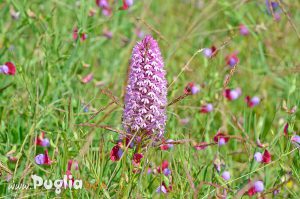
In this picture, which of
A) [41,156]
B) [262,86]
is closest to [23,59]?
[41,156]

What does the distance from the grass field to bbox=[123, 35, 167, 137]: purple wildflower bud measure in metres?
0.06

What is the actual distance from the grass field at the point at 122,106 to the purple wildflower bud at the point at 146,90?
2.5 inches

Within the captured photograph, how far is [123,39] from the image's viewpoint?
3723mm

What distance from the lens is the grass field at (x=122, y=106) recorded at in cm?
207

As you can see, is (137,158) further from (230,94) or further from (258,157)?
(230,94)

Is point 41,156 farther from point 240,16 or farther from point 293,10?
point 293,10

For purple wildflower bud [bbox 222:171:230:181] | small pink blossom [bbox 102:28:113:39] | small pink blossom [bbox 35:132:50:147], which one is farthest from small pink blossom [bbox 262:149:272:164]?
small pink blossom [bbox 102:28:113:39]

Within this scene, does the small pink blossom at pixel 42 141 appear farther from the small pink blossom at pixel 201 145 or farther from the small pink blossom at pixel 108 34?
the small pink blossom at pixel 108 34

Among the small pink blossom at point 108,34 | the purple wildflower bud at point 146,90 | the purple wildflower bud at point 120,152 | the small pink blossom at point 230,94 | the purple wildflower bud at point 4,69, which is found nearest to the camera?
the purple wildflower bud at point 146,90

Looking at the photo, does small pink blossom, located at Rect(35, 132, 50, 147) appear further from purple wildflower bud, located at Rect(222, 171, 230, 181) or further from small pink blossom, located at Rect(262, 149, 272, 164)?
small pink blossom, located at Rect(262, 149, 272, 164)

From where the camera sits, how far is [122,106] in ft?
6.56

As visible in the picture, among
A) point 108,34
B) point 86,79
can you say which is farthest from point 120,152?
point 108,34

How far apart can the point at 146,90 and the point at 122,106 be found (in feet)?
0.36

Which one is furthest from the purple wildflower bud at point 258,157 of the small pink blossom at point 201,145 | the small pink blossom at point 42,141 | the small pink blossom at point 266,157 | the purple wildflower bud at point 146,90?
the small pink blossom at point 42,141
